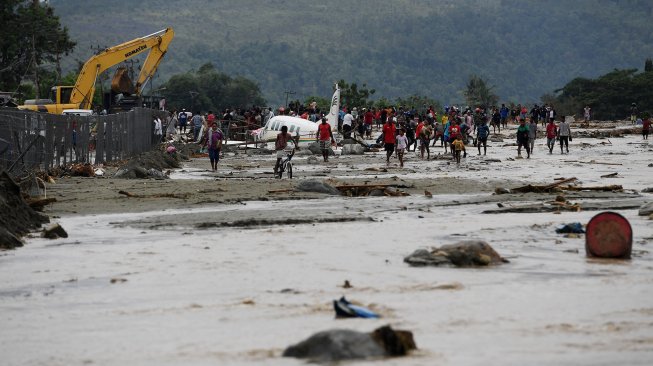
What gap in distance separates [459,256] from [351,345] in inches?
216

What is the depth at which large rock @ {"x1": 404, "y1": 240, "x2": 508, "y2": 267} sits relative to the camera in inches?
570

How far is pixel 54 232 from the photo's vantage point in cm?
1753

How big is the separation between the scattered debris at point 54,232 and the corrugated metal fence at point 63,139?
3.06 m

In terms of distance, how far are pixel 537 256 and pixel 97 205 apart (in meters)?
10.5

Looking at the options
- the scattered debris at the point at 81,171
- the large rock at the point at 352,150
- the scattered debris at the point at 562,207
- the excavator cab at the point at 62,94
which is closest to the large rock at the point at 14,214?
the scattered debris at the point at 562,207

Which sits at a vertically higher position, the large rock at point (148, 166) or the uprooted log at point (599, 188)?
the uprooted log at point (599, 188)

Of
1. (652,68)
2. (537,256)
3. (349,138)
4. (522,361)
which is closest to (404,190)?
(537,256)

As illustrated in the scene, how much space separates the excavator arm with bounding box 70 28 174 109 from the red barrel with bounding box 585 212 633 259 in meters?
44.1

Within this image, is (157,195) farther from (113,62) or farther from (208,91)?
(208,91)

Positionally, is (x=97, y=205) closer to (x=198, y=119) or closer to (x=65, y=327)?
(x=65, y=327)

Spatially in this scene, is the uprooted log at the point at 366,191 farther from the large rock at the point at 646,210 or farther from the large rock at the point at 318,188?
the large rock at the point at 646,210

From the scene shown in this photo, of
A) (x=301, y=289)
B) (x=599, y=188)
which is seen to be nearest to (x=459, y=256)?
(x=301, y=289)

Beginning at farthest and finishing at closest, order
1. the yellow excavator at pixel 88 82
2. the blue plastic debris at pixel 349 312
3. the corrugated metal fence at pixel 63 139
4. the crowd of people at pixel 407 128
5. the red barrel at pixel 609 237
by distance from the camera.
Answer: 1. the yellow excavator at pixel 88 82
2. the crowd of people at pixel 407 128
3. the corrugated metal fence at pixel 63 139
4. the red barrel at pixel 609 237
5. the blue plastic debris at pixel 349 312

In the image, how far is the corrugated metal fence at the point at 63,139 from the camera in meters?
27.6
